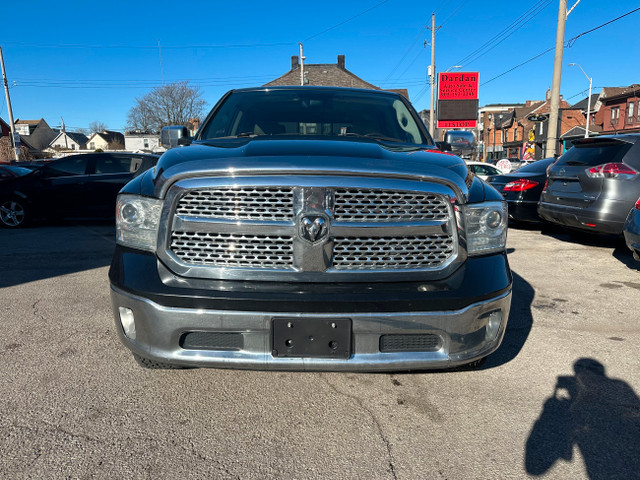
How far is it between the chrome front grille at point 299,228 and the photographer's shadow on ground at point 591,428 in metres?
0.93

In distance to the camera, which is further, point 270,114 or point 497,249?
point 270,114

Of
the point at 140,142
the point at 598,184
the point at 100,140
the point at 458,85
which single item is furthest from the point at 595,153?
the point at 100,140

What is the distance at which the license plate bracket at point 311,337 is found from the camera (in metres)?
1.98

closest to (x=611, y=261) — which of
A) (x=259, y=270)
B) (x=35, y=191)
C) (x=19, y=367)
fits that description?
(x=259, y=270)

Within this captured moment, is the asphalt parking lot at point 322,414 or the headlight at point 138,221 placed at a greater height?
the headlight at point 138,221

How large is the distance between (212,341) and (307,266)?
54 cm

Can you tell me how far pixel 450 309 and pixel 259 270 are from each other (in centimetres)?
86

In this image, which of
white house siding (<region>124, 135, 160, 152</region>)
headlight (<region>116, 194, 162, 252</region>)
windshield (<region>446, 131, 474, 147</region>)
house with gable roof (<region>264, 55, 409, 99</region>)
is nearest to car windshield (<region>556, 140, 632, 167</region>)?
windshield (<region>446, 131, 474, 147</region>)

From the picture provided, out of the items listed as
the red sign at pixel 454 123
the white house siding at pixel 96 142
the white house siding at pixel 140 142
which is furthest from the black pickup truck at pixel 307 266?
the white house siding at pixel 96 142

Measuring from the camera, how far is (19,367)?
284cm

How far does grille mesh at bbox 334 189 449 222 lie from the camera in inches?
82.9

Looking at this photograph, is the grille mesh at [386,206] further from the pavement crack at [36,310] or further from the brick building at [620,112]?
the brick building at [620,112]

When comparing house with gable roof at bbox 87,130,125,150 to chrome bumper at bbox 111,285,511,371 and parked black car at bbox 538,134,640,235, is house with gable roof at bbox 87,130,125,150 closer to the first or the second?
parked black car at bbox 538,134,640,235

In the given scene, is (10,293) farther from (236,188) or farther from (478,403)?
(478,403)
